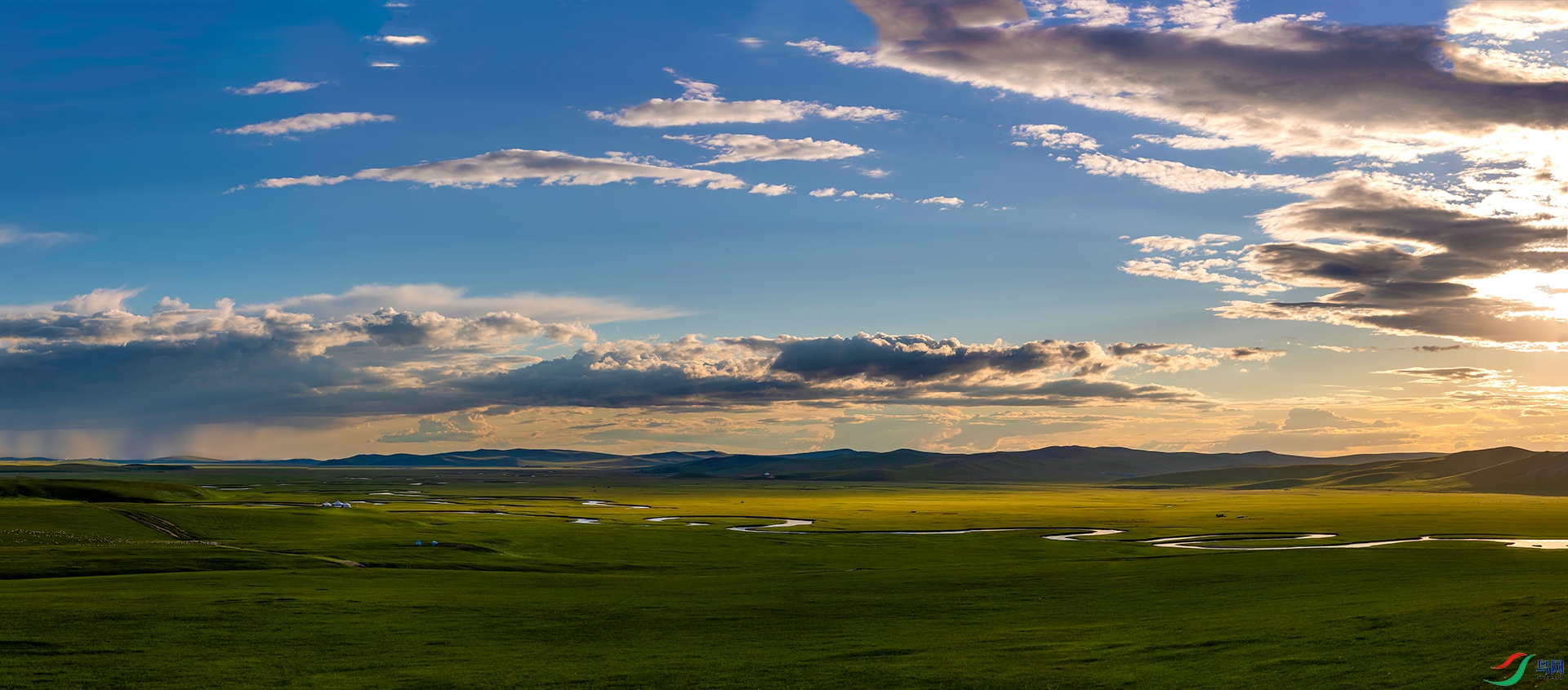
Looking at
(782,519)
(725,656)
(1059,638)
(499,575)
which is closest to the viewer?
(725,656)

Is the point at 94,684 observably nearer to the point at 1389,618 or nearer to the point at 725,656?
the point at 725,656

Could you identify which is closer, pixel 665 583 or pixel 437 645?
pixel 437 645

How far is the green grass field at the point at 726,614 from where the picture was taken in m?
28.4

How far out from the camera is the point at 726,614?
42.4m

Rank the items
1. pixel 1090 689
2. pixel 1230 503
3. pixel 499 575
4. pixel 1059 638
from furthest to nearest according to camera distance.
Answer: pixel 1230 503
pixel 499 575
pixel 1059 638
pixel 1090 689

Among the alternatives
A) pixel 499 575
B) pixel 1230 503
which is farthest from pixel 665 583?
pixel 1230 503

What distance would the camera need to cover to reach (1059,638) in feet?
113

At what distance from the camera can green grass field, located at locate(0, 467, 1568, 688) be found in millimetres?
28375

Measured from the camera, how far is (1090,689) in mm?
26172

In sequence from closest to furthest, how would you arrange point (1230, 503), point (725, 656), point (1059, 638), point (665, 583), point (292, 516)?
point (725, 656)
point (1059, 638)
point (665, 583)
point (292, 516)
point (1230, 503)

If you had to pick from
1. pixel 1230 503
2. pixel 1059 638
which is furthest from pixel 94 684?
pixel 1230 503

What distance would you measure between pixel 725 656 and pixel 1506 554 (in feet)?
191

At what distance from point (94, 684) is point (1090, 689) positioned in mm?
28072

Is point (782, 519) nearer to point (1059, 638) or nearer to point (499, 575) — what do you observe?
point (499, 575)
